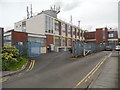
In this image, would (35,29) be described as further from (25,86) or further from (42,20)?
(25,86)

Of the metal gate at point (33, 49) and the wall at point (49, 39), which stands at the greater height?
the wall at point (49, 39)

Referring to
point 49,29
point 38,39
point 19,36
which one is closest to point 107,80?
point 19,36

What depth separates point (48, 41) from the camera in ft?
89.3

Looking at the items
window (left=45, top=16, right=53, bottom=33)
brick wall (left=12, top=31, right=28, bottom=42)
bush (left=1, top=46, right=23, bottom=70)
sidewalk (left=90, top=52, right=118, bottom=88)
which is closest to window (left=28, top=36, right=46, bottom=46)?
brick wall (left=12, top=31, right=28, bottom=42)

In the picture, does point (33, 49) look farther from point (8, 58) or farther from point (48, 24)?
point (48, 24)

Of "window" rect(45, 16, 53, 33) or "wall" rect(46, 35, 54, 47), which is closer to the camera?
"wall" rect(46, 35, 54, 47)

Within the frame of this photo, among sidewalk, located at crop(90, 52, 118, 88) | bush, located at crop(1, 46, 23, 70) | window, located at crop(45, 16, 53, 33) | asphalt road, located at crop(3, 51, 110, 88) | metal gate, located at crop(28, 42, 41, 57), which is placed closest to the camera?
sidewalk, located at crop(90, 52, 118, 88)

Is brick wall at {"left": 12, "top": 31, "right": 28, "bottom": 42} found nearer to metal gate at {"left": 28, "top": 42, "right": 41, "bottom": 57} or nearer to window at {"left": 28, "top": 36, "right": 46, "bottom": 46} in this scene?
window at {"left": 28, "top": 36, "right": 46, "bottom": 46}

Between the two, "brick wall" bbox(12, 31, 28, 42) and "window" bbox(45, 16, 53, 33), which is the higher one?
"window" bbox(45, 16, 53, 33)

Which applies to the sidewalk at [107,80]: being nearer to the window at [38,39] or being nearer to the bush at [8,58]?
the bush at [8,58]

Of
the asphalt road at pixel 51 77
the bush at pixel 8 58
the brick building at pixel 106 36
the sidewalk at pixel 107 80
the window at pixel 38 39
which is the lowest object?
the asphalt road at pixel 51 77

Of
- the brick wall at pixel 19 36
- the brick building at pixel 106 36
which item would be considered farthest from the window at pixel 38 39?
the brick building at pixel 106 36

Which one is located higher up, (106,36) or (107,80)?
(106,36)

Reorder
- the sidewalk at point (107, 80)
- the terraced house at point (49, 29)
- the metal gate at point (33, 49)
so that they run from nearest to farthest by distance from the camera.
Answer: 1. the sidewalk at point (107, 80)
2. the metal gate at point (33, 49)
3. the terraced house at point (49, 29)
